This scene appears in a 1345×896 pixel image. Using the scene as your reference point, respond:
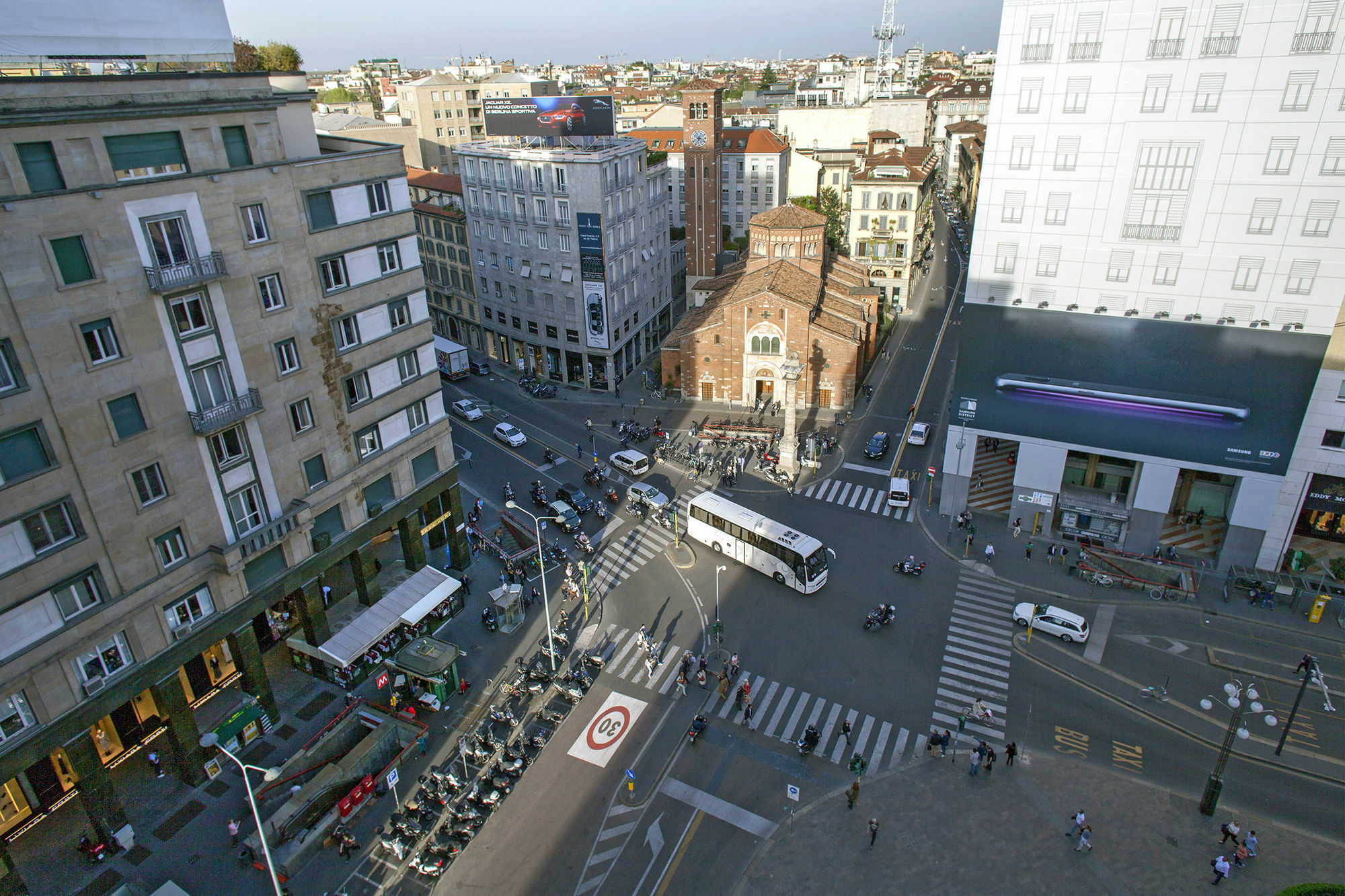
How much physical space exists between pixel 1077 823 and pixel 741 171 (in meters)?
97.0

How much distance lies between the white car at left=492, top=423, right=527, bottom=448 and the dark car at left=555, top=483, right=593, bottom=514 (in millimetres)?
9832

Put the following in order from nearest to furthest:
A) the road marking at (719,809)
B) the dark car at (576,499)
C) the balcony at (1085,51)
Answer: the road marking at (719,809) < the balcony at (1085,51) < the dark car at (576,499)

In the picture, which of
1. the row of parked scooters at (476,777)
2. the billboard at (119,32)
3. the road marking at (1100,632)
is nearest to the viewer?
the billboard at (119,32)

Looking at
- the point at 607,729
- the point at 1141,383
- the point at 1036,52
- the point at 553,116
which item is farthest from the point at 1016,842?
the point at 553,116

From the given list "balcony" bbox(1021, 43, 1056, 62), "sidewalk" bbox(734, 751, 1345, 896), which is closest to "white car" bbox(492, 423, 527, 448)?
"sidewalk" bbox(734, 751, 1345, 896)

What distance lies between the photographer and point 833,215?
101875 mm

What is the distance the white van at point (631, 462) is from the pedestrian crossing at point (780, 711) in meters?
19.3

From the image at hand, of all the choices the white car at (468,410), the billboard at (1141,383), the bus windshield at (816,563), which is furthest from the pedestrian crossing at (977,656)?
the white car at (468,410)

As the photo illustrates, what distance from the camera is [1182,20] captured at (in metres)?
40.2

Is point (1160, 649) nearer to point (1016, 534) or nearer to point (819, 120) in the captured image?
point (1016, 534)

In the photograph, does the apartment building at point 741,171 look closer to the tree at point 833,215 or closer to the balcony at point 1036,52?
the tree at point 833,215

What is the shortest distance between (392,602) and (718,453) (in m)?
30.2

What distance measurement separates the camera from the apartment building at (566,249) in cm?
6800

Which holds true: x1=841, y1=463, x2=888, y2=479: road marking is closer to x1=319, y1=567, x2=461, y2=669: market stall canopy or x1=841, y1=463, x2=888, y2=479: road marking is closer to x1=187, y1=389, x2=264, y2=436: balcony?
x1=319, y1=567, x2=461, y2=669: market stall canopy
